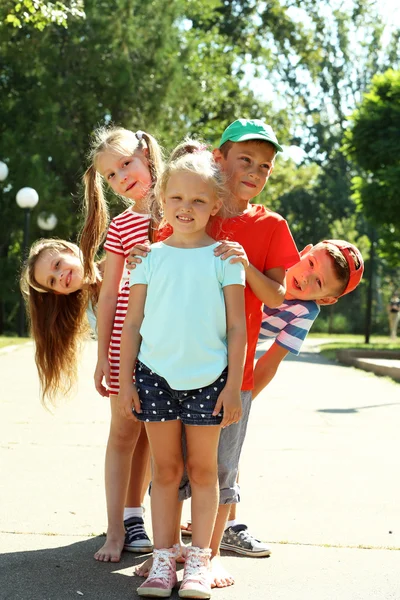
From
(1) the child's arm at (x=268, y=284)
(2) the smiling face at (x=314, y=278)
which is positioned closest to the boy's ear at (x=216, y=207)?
(1) the child's arm at (x=268, y=284)

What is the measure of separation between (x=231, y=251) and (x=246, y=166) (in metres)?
0.45

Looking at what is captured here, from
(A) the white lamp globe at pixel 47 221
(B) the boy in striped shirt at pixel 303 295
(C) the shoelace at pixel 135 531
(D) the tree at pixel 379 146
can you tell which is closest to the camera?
(C) the shoelace at pixel 135 531

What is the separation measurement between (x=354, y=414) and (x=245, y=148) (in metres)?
5.17

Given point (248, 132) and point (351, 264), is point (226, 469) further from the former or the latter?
point (248, 132)

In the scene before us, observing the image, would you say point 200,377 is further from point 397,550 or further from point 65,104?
point 65,104

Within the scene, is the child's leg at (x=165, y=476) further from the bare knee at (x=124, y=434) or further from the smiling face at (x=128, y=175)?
the smiling face at (x=128, y=175)

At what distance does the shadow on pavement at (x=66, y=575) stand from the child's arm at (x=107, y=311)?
0.66m

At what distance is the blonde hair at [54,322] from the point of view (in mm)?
4402

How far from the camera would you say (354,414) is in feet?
27.3

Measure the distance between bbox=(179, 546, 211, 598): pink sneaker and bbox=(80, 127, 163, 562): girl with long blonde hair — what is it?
0.49 metres

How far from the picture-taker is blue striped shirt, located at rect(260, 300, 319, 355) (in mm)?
4059

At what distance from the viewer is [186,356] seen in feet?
10.4

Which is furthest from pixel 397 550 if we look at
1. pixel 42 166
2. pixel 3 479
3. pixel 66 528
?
pixel 42 166

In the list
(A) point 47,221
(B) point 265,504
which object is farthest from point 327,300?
(A) point 47,221
